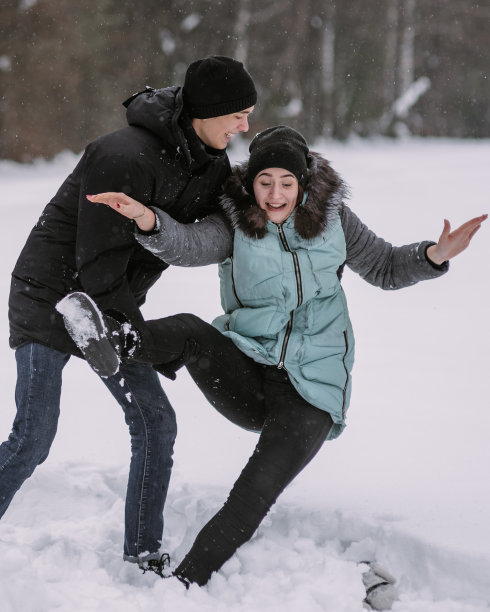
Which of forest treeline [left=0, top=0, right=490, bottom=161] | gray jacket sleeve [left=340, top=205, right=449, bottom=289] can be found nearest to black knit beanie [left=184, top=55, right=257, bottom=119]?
gray jacket sleeve [left=340, top=205, right=449, bottom=289]

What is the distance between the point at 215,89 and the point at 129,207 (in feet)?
1.85

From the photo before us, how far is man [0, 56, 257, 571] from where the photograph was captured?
240 centimetres

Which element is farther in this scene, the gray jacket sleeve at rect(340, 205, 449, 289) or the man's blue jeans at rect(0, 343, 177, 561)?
the gray jacket sleeve at rect(340, 205, 449, 289)

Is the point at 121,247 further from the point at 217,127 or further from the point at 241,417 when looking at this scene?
the point at 241,417

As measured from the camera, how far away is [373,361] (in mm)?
5105

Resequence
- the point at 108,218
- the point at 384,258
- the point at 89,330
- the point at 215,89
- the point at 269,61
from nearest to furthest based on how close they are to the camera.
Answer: the point at 89,330 → the point at 108,218 → the point at 215,89 → the point at 384,258 → the point at 269,61

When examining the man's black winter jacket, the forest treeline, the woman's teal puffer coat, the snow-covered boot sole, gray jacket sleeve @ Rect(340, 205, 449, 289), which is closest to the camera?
the snow-covered boot sole

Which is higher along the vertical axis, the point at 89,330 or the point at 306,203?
the point at 306,203

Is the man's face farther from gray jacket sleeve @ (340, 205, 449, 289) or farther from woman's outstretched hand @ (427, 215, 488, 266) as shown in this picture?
woman's outstretched hand @ (427, 215, 488, 266)

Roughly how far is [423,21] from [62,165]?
1217 cm

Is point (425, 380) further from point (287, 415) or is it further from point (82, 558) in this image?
point (82, 558)

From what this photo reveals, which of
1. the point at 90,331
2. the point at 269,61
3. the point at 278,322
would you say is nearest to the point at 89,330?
the point at 90,331

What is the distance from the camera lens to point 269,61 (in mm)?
18641

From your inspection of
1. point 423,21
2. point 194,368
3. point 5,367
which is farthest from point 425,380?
point 423,21
